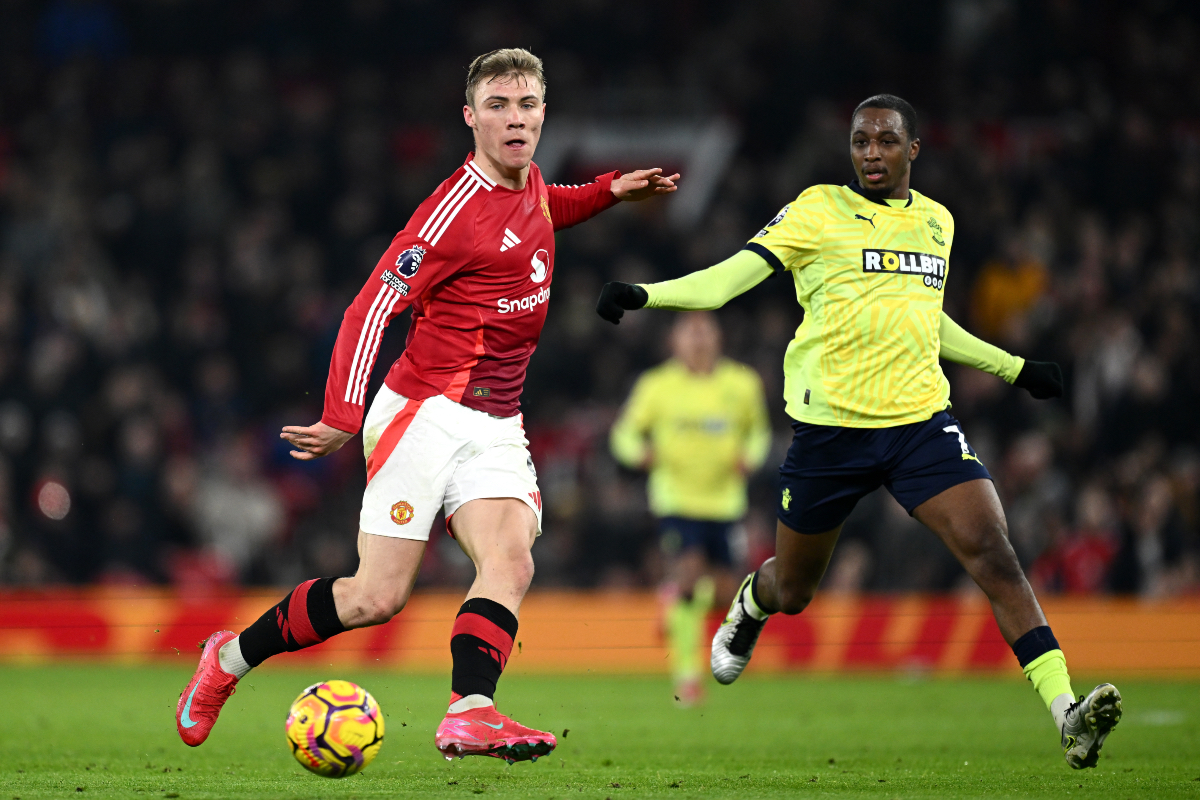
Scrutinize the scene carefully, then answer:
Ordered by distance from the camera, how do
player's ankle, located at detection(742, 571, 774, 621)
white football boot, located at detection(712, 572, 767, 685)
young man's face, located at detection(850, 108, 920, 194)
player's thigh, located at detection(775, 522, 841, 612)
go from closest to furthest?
young man's face, located at detection(850, 108, 920, 194) → player's thigh, located at detection(775, 522, 841, 612) → player's ankle, located at detection(742, 571, 774, 621) → white football boot, located at detection(712, 572, 767, 685)

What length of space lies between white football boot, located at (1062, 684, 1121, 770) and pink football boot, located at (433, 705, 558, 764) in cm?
194

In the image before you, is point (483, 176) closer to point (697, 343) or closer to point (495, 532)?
point (495, 532)

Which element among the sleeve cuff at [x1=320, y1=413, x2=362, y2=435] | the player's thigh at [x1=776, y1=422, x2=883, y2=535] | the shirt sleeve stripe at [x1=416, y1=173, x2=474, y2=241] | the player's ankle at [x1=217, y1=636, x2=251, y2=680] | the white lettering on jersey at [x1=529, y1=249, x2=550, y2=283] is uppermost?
the shirt sleeve stripe at [x1=416, y1=173, x2=474, y2=241]

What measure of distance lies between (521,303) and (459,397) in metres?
0.44

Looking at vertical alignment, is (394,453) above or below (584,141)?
below

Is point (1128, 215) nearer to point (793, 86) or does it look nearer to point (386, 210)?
point (793, 86)

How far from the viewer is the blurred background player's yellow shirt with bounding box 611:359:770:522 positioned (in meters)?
11.2

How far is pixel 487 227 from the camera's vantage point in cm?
582

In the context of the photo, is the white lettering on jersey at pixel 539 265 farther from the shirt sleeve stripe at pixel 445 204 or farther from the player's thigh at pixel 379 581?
the player's thigh at pixel 379 581

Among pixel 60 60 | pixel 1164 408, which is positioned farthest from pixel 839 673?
pixel 60 60

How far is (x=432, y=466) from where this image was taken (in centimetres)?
582

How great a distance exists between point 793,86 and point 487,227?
1193 centimetres

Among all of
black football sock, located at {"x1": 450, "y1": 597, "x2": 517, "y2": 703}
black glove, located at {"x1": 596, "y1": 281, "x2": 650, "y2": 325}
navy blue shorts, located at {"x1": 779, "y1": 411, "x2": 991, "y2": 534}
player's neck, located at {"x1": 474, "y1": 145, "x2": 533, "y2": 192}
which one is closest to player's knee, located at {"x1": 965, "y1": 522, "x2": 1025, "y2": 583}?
navy blue shorts, located at {"x1": 779, "y1": 411, "x2": 991, "y2": 534}

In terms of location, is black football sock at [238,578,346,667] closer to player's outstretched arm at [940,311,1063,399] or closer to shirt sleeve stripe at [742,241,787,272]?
shirt sleeve stripe at [742,241,787,272]
